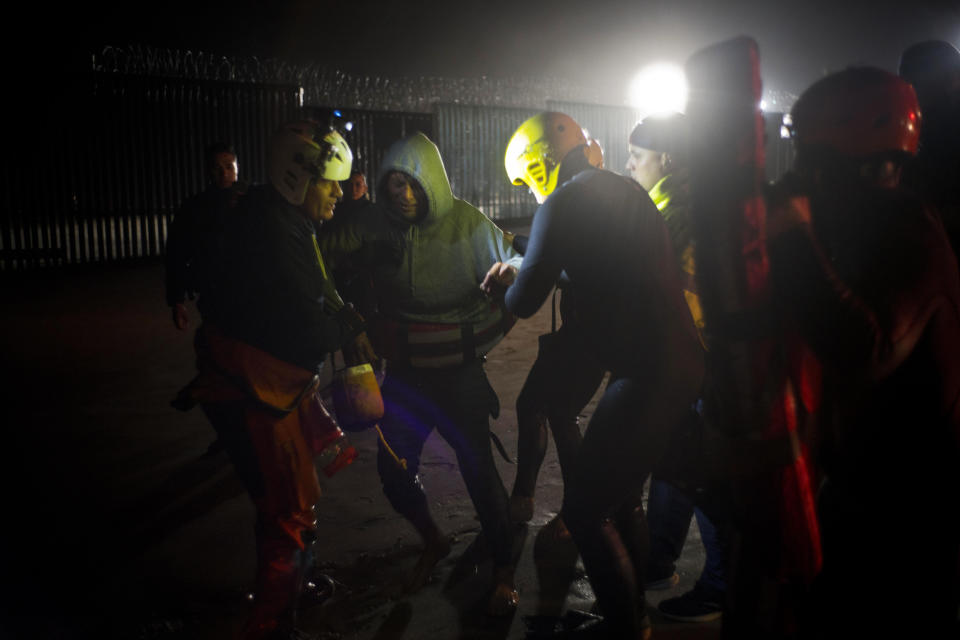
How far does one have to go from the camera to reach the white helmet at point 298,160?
3.03 meters

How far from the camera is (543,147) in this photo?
11.0 ft

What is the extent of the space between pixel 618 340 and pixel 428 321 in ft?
3.61

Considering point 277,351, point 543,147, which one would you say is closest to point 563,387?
point 543,147

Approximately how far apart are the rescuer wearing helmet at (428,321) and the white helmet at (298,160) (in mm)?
469

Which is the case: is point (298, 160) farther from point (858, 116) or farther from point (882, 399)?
point (882, 399)

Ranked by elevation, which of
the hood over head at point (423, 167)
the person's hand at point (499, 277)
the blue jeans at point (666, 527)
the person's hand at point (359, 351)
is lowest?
the blue jeans at point (666, 527)

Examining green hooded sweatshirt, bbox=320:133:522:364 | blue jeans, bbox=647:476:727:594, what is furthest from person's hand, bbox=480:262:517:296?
blue jeans, bbox=647:476:727:594

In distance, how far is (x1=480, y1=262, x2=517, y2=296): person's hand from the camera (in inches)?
124

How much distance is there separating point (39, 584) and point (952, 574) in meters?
3.64

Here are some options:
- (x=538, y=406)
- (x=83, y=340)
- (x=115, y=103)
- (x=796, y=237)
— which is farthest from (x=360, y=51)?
(x=796, y=237)

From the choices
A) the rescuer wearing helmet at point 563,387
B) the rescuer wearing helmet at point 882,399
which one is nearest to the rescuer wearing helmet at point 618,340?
the rescuer wearing helmet at point 882,399

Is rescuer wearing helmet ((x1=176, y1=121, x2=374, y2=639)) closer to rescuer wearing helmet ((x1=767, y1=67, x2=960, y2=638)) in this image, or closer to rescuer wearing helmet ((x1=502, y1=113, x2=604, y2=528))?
rescuer wearing helmet ((x1=502, y1=113, x2=604, y2=528))

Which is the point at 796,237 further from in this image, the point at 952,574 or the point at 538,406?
the point at 538,406

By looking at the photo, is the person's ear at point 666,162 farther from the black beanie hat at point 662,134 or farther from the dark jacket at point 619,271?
the dark jacket at point 619,271
